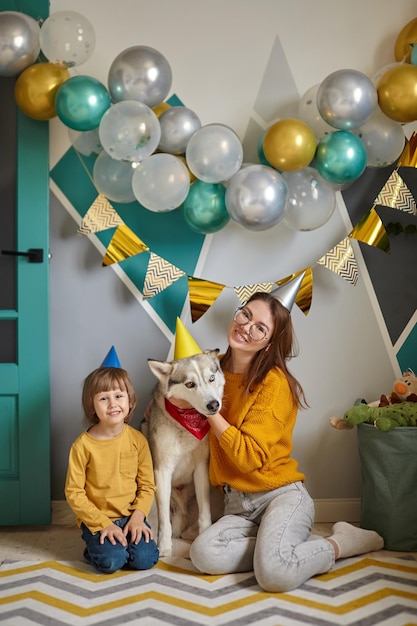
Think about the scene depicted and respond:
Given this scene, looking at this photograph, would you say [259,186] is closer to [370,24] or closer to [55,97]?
[55,97]

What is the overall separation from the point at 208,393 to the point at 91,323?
0.69 meters

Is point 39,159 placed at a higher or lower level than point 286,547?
higher

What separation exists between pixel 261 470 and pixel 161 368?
0.48m

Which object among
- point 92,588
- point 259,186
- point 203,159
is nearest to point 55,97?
point 203,159

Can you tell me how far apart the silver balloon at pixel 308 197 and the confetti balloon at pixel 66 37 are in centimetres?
82

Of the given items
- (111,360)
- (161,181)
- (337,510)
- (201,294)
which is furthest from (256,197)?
(337,510)

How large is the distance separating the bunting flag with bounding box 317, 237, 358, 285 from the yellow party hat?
58cm

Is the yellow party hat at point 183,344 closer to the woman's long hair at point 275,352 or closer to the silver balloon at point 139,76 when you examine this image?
the woman's long hair at point 275,352

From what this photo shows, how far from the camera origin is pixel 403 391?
2.84 meters

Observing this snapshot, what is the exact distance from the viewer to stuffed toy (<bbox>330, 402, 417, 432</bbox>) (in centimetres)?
272

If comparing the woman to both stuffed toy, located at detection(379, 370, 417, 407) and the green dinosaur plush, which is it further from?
stuffed toy, located at detection(379, 370, 417, 407)

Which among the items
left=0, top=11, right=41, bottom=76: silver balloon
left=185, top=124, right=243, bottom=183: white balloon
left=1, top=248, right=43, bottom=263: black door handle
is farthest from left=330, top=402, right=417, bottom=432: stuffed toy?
left=0, top=11, right=41, bottom=76: silver balloon

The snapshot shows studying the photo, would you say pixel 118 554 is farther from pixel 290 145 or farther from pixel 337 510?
pixel 290 145

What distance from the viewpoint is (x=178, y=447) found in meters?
2.68
